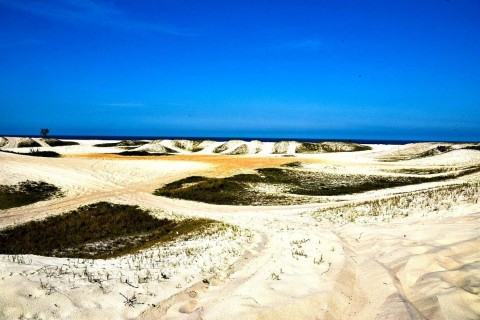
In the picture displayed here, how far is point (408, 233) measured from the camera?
10406 mm

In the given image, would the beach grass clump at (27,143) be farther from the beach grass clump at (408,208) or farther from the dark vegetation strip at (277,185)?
the beach grass clump at (408,208)

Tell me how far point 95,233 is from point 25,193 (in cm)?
1267

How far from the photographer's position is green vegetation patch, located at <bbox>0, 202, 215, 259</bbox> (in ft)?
52.6

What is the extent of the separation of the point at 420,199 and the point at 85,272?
55.7 ft

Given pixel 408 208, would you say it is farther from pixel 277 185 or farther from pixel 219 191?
pixel 277 185

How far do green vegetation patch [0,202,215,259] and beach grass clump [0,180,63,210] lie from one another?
5.59 m

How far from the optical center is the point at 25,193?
28.0 meters

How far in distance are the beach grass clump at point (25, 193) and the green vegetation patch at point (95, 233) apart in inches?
220

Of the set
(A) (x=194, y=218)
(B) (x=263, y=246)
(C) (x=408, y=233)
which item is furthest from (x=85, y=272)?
(A) (x=194, y=218)

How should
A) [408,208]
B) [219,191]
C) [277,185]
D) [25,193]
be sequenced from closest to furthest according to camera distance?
1. [408,208]
2. [25,193]
3. [219,191]
4. [277,185]

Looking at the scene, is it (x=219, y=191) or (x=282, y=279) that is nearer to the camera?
(x=282, y=279)

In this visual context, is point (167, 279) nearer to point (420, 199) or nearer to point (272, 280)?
point (272, 280)

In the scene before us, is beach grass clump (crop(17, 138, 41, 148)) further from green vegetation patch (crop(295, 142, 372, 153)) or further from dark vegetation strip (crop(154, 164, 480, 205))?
green vegetation patch (crop(295, 142, 372, 153))

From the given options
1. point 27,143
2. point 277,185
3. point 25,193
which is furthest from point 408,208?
point 27,143
